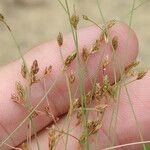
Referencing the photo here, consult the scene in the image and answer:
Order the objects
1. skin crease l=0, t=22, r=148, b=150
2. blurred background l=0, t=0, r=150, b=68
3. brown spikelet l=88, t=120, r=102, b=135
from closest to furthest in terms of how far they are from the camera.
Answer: brown spikelet l=88, t=120, r=102, b=135 < skin crease l=0, t=22, r=148, b=150 < blurred background l=0, t=0, r=150, b=68

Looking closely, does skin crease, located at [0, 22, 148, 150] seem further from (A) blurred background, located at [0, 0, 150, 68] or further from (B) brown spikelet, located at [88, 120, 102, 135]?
(A) blurred background, located at [0, 0, 150, 68]

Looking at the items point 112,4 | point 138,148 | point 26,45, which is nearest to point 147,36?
point 112,4

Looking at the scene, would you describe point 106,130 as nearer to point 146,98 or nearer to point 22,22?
point 146,98

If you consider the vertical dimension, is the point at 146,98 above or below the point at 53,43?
below

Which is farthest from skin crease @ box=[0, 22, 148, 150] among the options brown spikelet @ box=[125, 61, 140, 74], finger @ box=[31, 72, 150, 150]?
brown spikelet @ box=[125, 61, 140, 74]

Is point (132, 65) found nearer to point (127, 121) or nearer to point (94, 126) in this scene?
point (94, 126)

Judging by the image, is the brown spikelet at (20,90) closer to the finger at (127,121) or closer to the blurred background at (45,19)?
the finger at (127,121)
